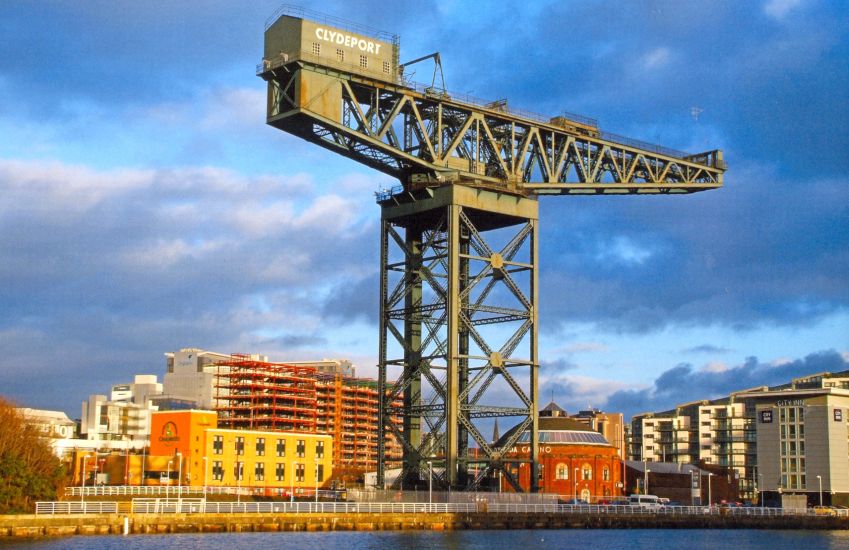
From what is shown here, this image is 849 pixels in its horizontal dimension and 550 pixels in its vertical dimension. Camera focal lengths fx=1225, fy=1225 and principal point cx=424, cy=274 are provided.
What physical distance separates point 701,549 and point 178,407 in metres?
107

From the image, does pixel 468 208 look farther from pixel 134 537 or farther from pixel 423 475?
pixel 134 537

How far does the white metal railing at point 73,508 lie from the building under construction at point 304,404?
61.7 metres

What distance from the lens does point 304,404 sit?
536 feet

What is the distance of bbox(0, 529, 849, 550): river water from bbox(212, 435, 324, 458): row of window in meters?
48.0

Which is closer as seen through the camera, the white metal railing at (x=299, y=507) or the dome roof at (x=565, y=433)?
the white metal railing at (x=299, y=507)

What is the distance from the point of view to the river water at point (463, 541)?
2265 inches

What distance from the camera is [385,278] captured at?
3022 inches

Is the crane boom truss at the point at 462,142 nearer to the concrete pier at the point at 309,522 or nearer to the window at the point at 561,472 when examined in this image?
the concrete pier at the point at 309,522

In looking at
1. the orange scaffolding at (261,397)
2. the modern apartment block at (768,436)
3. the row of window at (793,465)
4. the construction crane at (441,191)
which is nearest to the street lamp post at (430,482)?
the construction crane at (441,191)

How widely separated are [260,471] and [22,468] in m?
56.6

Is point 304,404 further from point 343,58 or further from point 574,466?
point 343,58

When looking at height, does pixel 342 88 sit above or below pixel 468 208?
above

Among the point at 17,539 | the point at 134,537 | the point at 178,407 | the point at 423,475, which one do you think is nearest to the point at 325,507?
the point at 423,475

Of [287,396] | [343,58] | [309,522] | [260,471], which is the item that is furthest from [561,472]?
[343,58]
